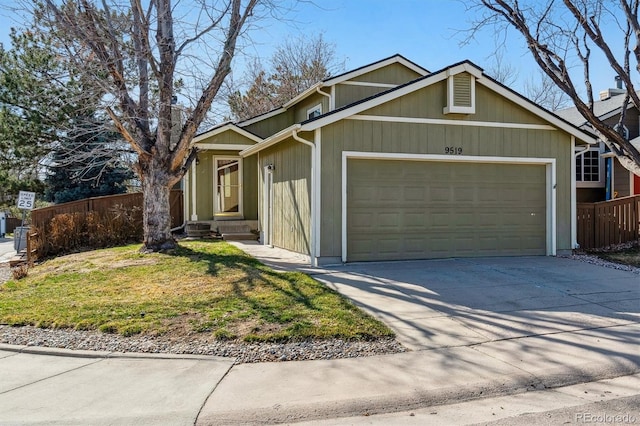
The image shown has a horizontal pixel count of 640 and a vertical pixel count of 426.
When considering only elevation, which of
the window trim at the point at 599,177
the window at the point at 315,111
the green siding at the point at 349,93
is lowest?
the window trim at the point at 599,177

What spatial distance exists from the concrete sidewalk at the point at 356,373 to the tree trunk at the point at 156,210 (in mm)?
6287

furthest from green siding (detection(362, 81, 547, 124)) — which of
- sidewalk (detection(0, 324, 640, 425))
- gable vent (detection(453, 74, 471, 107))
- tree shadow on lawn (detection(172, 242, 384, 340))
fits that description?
sidewalk (detection(0, 324, 640, 425))

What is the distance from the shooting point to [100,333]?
6047 millimetres

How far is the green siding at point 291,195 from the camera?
1109 cm

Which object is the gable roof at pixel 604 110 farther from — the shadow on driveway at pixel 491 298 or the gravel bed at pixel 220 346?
the gravel bed at pixel 220 346

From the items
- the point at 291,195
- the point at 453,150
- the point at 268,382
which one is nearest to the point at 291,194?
the point at 291,195

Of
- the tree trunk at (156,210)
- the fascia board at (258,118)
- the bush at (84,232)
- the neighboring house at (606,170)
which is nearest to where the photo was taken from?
the tree trunk at (156,210)

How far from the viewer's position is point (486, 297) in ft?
25.6

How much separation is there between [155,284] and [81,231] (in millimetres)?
8007

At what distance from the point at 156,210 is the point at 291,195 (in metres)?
3.26

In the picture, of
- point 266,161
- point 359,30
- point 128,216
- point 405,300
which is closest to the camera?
point 405,300

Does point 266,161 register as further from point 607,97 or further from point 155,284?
point 607,97

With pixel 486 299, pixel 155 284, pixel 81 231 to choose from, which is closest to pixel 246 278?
pixel 155 284

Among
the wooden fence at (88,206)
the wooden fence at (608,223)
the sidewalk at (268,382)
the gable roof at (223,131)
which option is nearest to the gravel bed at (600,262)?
the wooden fence at (608,223)
